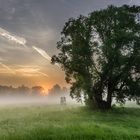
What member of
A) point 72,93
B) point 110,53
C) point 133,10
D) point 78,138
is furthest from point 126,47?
point 78,138

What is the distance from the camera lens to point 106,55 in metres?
55.0

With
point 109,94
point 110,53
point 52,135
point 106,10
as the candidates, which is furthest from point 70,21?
point 52,135

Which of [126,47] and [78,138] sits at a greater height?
[126,47]

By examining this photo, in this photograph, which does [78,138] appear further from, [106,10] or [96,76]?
[106,10]

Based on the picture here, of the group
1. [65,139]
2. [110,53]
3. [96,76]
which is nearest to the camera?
[65,139]

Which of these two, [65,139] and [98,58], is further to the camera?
[98,58]

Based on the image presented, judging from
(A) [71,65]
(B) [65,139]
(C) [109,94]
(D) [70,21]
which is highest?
(D) [70,21]

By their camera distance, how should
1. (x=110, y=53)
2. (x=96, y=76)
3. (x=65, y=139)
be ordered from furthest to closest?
(x=96, y=76), (x=110, y=53), (x=65, y=139)

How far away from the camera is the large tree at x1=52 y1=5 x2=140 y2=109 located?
182ft

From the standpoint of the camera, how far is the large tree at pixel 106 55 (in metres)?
55.6

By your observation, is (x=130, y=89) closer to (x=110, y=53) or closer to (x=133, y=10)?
(x=110, y=53)

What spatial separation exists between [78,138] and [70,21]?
33426mm

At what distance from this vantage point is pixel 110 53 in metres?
54.2

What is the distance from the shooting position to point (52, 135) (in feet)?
97.8
